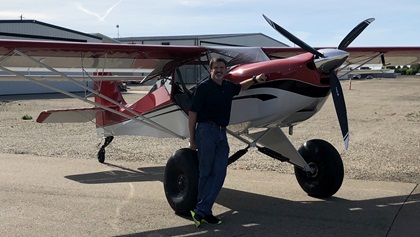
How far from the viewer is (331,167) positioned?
682 centimetres

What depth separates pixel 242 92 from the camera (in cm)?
617

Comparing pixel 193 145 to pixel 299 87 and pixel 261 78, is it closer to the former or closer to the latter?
pixel 261 78

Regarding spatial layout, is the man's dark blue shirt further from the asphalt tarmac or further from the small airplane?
the asphalt tarmac

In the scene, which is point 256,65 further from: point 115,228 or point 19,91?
point 19,91

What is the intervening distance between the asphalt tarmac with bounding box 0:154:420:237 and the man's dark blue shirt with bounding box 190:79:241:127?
50.6 inches

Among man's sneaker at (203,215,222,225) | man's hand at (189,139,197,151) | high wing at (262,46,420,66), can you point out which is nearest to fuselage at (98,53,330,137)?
man's hand at (189,139,197,151)

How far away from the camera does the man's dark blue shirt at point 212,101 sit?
5.52m

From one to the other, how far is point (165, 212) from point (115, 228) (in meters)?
0.86

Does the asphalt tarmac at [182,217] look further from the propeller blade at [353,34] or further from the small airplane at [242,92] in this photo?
the propeller blade at [353,34]

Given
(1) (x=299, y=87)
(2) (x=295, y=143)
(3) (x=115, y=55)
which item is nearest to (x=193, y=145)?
(1) (x=299, y=87)

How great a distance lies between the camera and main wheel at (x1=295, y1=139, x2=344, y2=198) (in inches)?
268

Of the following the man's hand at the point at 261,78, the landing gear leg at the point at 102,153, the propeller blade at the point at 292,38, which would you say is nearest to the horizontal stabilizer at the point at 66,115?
the landing gear leg at the point at 102,153

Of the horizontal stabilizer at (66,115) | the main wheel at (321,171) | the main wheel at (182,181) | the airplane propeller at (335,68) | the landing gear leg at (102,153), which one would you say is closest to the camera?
the airplane propeller at (335,68)

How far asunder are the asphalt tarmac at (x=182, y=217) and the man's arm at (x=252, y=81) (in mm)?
1663
